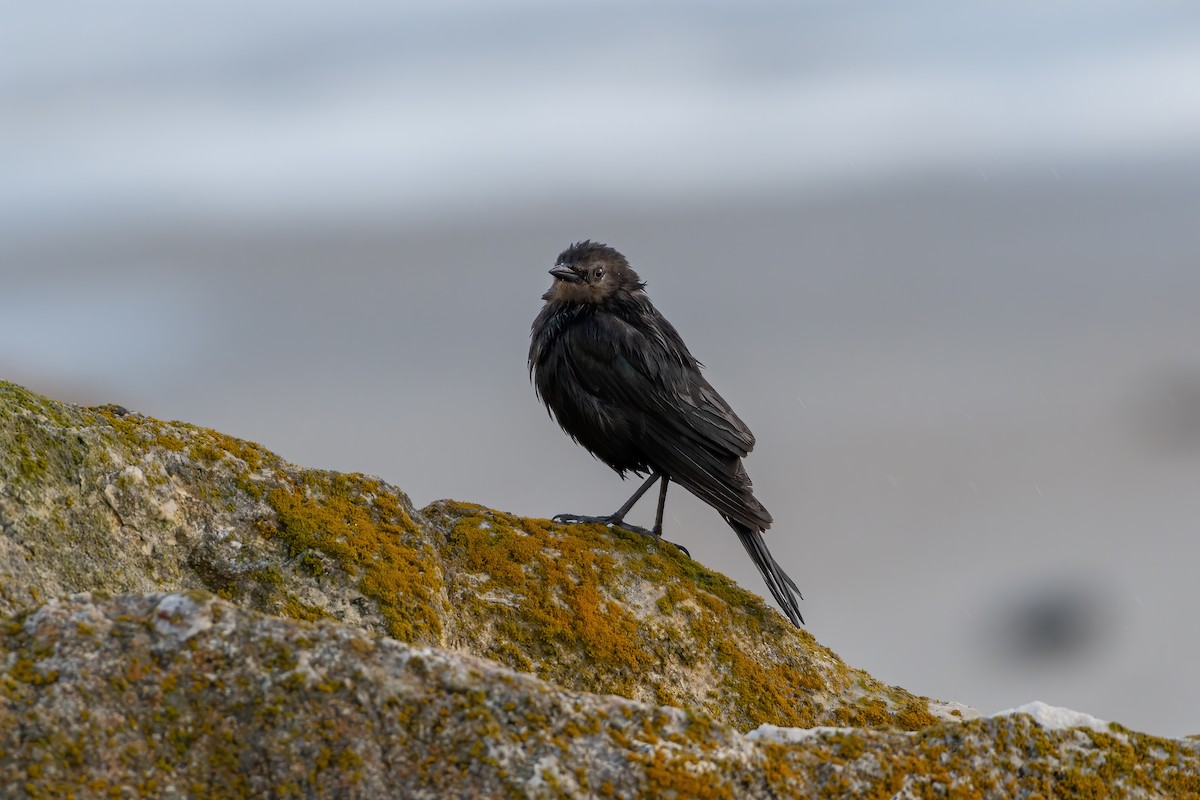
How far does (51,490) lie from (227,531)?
73 centimetres

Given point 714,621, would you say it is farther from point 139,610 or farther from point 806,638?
point 139,610

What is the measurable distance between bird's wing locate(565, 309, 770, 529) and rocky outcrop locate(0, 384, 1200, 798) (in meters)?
2.35

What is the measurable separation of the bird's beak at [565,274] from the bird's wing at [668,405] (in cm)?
62

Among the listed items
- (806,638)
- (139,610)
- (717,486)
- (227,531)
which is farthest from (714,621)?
(139,610)

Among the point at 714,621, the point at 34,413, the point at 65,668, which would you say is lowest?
the point at 65,668

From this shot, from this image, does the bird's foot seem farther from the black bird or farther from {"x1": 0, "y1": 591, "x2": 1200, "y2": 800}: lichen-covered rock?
{"x1": 0, "y1": 591, "x2": 1200, "y2": 800}: lichen-covered rock

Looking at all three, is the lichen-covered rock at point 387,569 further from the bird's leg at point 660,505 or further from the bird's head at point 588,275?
the bird's head at point 588,275

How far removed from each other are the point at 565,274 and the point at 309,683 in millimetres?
5805

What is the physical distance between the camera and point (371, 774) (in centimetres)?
251

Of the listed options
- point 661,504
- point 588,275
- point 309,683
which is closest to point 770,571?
point 661,504

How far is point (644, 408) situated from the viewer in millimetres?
7352

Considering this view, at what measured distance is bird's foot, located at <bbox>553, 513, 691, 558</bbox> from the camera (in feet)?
20.6

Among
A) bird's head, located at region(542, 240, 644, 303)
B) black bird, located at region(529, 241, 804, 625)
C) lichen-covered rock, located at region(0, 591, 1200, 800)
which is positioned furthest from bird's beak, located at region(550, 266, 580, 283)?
lichen-covered rock, located at region(0, 591, 1200, 800)

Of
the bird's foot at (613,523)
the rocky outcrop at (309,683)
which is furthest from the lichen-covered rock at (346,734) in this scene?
the bird's foot at (613,523)
